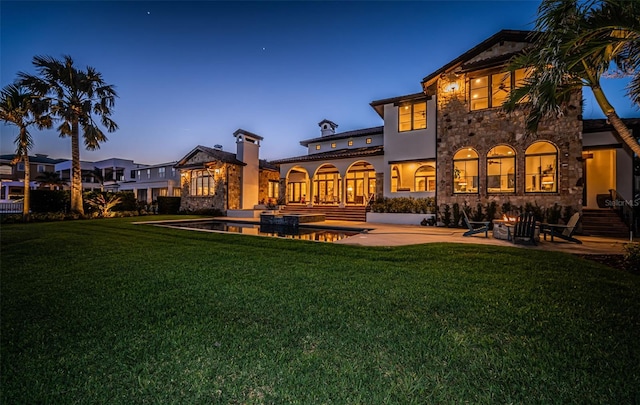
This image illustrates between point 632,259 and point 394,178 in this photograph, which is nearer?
point 632,259

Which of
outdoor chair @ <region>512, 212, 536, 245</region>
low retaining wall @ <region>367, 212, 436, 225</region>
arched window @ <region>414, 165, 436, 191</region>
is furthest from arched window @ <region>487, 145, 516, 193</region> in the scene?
outdoor chair @ <region>512, 212, 536, 245</region>

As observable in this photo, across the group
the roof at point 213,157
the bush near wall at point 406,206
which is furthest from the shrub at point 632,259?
the roof at point 213,157

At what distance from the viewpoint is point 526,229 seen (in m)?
8.15

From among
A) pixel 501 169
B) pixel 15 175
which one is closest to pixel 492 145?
pixel 501 169

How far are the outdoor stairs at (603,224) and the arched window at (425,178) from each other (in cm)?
742

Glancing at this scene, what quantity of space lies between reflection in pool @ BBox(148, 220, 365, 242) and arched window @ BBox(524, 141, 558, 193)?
26.6 ft

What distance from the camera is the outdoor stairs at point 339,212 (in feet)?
56.0

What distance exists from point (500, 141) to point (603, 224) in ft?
17.0

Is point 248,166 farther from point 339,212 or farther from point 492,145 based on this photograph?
point 492,145

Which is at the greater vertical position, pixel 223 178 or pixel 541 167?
pixel 223 178

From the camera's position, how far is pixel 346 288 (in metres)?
4.19

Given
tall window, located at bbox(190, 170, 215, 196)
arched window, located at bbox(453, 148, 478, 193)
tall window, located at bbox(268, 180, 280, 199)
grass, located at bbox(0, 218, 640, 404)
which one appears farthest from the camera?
tall window, located at bbox(268, 180, 280, 199)

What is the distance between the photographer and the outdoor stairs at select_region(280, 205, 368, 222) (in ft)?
56.0

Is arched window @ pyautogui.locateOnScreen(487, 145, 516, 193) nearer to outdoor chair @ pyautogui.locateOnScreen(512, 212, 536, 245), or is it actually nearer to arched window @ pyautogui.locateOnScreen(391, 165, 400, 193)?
arched window @ pyautogui.locateOnScreen(391, 165, 400, 193)
